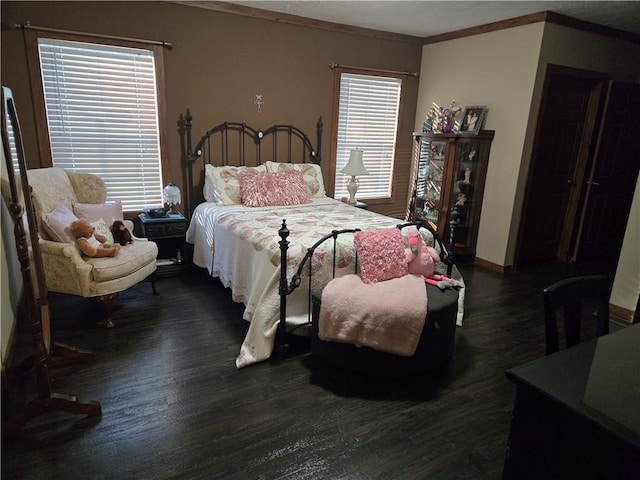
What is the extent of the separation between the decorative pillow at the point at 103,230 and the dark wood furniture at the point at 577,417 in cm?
298

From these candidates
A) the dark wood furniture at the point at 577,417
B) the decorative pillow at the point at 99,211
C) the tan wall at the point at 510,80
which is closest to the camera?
the dark wood furniture at the point at 577,417

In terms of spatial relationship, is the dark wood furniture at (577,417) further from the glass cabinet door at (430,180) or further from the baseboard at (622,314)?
the glass cabinet door at (430,180)

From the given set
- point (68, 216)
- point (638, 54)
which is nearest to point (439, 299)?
point (68, 216)

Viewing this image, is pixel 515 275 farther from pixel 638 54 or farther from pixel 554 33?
pixel 638 54

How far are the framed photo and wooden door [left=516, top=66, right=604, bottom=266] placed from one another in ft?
1.86

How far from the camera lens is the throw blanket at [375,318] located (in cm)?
226

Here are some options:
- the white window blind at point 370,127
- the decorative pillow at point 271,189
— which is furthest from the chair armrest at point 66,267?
the white window blind at point 370,127

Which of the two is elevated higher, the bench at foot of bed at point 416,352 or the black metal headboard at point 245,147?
the black metal headboard at point 245,147

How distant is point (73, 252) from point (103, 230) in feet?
1.30

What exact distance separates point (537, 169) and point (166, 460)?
4290 millimetres

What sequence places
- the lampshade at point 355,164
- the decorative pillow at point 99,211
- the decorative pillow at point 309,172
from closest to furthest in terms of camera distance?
the decorative pillow at point 99,211
the decorative pillow at point 309,172
the lampshade at point 355,164

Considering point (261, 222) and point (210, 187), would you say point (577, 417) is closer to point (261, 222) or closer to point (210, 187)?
point (261, 222)

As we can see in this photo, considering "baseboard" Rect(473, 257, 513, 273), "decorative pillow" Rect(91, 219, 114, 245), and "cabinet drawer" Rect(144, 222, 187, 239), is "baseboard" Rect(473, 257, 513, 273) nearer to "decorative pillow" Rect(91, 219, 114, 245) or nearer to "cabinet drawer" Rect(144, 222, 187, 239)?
"cabinet drawer" Rect(144, 222, 187, 239)

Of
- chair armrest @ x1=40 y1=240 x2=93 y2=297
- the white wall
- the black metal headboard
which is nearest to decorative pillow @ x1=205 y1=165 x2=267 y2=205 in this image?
the black metal headboard
